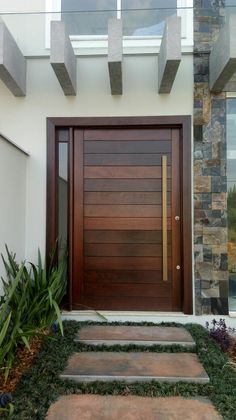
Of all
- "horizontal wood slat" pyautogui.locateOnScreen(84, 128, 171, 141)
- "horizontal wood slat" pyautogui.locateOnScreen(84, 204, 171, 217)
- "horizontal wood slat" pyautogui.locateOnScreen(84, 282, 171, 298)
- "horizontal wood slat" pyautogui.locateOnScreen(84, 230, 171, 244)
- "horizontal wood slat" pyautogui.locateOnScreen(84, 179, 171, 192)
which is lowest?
"horizontal wood slat" pyautogui.locateOnScreen(84, 282, 171, 298)

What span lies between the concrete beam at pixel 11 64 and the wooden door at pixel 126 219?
2.55ft

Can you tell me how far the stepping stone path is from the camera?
6.96 ft

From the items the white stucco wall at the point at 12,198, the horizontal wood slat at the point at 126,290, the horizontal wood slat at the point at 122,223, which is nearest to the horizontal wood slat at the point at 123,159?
the horizontal wood slat at the point at 122,223

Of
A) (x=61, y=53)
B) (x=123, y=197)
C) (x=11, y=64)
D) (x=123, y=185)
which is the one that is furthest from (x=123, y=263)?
(x=11, y=64)

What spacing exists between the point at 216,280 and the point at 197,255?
1.06 ft

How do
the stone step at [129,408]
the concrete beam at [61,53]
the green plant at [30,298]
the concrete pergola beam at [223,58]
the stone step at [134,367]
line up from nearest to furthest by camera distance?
the stone step at [129,408] → the stone step at [134,367] → the green plant at [30,298] → the concrete pergola beam at [223,58] → the concrete beam at [61,53]

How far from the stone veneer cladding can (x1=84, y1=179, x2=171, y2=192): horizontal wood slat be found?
1.43 ft

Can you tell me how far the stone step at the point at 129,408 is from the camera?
6.84ft

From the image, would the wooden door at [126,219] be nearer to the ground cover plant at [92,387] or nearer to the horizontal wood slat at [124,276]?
the horizontal wood slat at [124,276]

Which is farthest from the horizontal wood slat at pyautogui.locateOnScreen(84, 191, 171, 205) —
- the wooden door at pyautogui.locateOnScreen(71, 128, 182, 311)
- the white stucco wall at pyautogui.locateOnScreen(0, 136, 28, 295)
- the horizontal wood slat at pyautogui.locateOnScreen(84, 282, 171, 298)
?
the horizontal wood slat at pyautogui.locateOnScreen(84, 282, 171, 298)

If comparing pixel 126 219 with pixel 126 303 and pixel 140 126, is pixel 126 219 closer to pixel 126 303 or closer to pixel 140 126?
pixel 126 303

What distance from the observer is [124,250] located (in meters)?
3.77

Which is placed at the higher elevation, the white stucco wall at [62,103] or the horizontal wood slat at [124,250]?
the white stucco wall at [62,103]

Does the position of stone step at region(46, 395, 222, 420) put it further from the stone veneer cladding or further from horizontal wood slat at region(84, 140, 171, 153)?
horizontal wood slat at region(84, 140, 171, 153)
